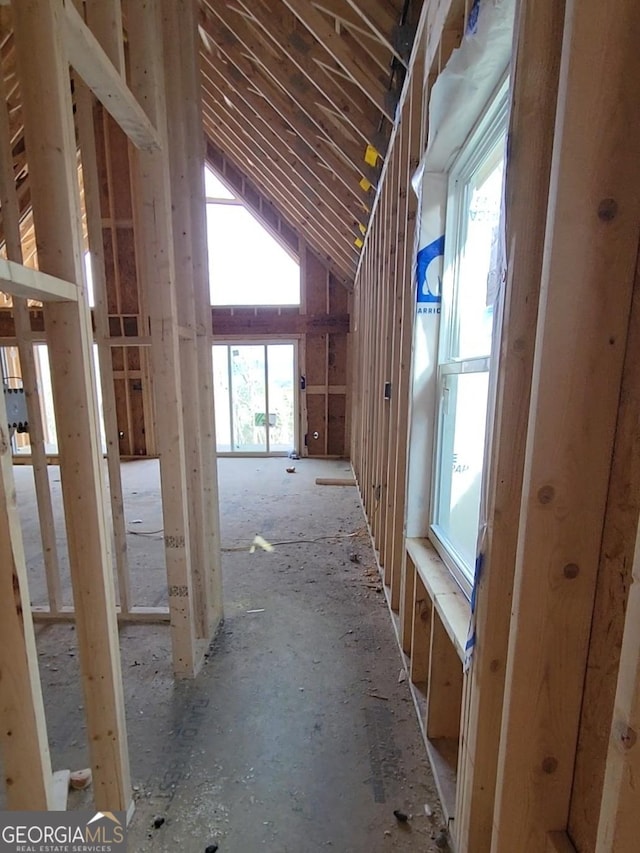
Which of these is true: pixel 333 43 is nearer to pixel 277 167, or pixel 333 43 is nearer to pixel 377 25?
pixel 377 25

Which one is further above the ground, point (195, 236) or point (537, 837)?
point (195, 236)

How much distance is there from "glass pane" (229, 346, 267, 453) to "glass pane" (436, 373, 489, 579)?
246 inches

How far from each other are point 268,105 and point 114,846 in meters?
4.97

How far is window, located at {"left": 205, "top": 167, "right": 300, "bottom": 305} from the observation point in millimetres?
7617

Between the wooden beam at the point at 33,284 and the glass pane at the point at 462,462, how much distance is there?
1.33 metres

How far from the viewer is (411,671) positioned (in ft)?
6.33

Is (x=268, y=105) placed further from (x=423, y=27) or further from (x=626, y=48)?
(x=626, y=48)

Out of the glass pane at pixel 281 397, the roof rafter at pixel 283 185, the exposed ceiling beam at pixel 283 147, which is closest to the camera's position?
the exposed ceiling beam at pixel 283 147

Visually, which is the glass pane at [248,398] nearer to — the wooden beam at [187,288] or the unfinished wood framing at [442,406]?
the unfinished wood framing at [442,406]

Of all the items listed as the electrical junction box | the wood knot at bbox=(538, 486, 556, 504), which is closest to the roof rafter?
A: the electrical junction box

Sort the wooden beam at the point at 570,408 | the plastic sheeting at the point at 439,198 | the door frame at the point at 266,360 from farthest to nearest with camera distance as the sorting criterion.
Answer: the door frame at the point at 266,360 < the plastic sheeting at the point at 439,198 < the wooden beam at the point at 570,408

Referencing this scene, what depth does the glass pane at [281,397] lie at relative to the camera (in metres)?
7.71

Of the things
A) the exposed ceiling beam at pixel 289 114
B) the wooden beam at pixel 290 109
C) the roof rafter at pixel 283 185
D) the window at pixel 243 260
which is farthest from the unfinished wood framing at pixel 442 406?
the window at pixel 243 260

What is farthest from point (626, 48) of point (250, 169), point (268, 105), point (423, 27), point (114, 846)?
point (250, 169)
